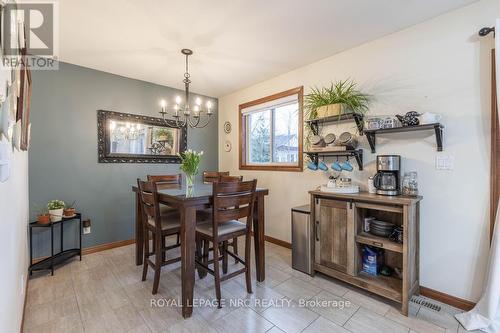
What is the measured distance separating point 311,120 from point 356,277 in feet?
5.58

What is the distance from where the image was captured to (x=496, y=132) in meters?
1.75

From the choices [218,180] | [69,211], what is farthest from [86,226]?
[218,180]

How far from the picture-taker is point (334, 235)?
2258 mm

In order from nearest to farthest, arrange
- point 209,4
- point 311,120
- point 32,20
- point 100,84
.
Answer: point 209,4 → point 32,20 → point 311,120 → point 100,84

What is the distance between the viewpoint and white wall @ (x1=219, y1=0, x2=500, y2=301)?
1823 millimetres

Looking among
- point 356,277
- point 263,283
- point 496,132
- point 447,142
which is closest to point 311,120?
point 447,142

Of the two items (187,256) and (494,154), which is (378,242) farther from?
(187,256)

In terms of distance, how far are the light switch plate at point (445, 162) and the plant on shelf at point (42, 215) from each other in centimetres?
391

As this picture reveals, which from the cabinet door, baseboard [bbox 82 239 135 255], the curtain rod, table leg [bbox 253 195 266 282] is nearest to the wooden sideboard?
the cabinet door

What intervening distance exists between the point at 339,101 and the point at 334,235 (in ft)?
4.58

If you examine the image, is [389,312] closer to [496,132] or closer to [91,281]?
[496,132]

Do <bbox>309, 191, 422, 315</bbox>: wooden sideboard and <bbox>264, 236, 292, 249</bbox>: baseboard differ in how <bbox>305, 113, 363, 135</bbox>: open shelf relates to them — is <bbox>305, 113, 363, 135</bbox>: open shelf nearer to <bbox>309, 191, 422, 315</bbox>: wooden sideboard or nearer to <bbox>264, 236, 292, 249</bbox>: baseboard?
<bbox>309, 191, 422, 315</bbox>: wooden sideboard

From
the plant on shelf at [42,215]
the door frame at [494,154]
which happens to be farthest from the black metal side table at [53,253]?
the door frame at [494,154]

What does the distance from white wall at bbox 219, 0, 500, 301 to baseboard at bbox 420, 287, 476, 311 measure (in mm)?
36
